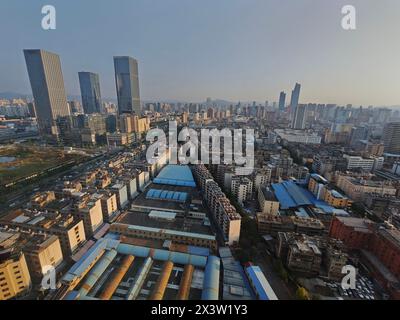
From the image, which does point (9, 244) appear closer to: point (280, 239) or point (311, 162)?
point (280, 239)

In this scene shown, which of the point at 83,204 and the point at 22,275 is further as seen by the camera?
the point at 83,204

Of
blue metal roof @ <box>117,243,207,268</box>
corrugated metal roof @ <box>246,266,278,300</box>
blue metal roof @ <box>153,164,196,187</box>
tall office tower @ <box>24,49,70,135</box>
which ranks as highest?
tall office tower @ <box>24,49,70,135</box>

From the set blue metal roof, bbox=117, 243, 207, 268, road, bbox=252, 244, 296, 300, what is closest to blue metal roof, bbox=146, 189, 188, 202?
blue metal roof, bbox=117, 243, 207, 268

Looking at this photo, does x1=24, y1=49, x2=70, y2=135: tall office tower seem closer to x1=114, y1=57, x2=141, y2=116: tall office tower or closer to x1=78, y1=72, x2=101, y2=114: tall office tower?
x1=114, y1=57, x2=141, y2=116: tall office tower

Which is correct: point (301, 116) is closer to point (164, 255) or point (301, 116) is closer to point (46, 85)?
point (164, 255)
